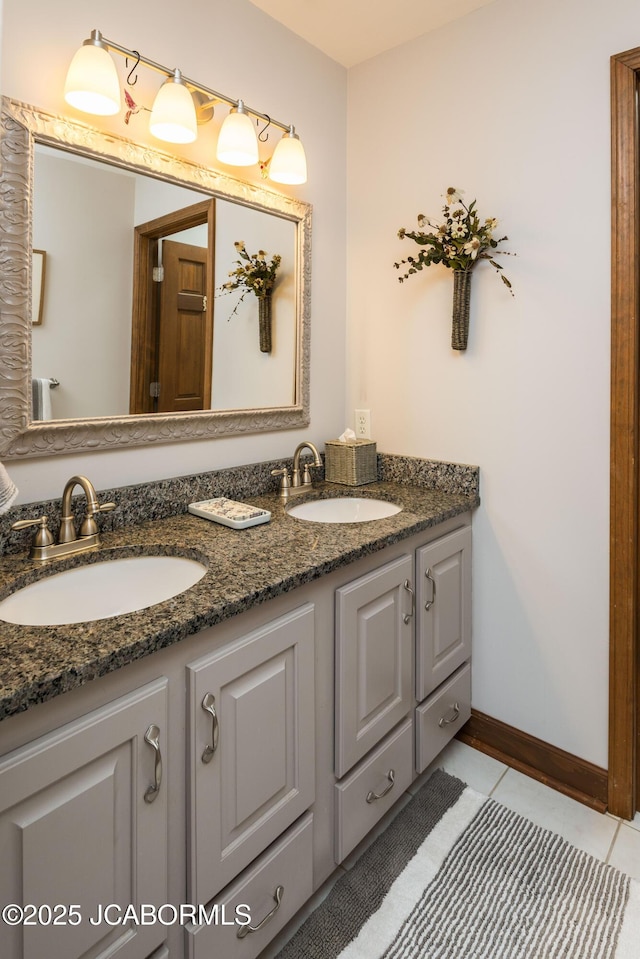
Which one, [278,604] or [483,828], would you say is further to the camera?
[483,828]

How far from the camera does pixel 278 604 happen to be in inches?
44.1

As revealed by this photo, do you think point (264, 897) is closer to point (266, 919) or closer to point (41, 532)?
point (266, 919)

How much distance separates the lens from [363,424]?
6.99 feet

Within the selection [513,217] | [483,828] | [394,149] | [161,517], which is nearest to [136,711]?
[161,517]

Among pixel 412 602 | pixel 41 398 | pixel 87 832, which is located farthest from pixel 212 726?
pixel 41 398

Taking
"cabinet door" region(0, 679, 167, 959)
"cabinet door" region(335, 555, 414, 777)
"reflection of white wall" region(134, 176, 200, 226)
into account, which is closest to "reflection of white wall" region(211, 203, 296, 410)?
"reflection of white wall" region(134, 176, 200, 226)

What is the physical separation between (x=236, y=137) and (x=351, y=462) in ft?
3.42

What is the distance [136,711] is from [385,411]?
1451 millimetres

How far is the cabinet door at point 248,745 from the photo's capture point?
0.96 meters

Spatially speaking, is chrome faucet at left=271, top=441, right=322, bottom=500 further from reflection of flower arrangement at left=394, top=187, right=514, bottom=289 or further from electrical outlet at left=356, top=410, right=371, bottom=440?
reflection of flower arrangement at left=394, top=187, right=514, bottom=289

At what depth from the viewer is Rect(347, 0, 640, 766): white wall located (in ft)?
5.05

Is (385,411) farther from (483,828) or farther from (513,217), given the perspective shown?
(483,828)

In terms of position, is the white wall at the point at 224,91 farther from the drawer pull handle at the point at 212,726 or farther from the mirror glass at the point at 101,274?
the drawer pull handle at the point at 212,726

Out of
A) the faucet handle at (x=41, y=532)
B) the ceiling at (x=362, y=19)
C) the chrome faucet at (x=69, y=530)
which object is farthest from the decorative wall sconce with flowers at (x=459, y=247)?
the faucet handle at (x=41, y=532)
